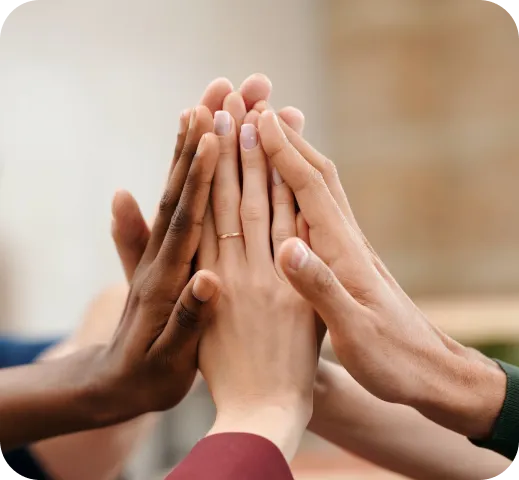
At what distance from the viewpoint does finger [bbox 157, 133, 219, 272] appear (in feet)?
2.36

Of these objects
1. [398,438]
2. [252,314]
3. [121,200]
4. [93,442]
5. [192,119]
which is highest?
[192,119]

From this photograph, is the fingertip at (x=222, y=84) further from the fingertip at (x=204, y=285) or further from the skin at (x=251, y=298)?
the fingertip at (x=204, y=285)

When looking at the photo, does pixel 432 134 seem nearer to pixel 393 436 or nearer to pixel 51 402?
pixel 393 436

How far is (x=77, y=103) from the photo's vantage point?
99.1 inches

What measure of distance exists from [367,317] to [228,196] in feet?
0.78

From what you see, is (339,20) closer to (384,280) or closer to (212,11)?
(212,11)

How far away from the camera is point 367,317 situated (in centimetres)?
65

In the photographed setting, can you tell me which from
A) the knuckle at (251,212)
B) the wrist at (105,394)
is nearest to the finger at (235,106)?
the knuckle at (251,212)

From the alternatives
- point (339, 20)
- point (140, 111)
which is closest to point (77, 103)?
point (140, 111)

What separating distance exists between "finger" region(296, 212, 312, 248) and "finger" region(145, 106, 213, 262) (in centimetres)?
14

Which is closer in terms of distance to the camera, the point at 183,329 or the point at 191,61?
the point at 183,329

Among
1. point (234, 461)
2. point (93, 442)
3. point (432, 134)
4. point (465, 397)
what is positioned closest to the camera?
point (234, 461)

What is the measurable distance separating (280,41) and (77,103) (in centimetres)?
90

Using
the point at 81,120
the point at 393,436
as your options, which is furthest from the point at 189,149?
the point at 81,120
